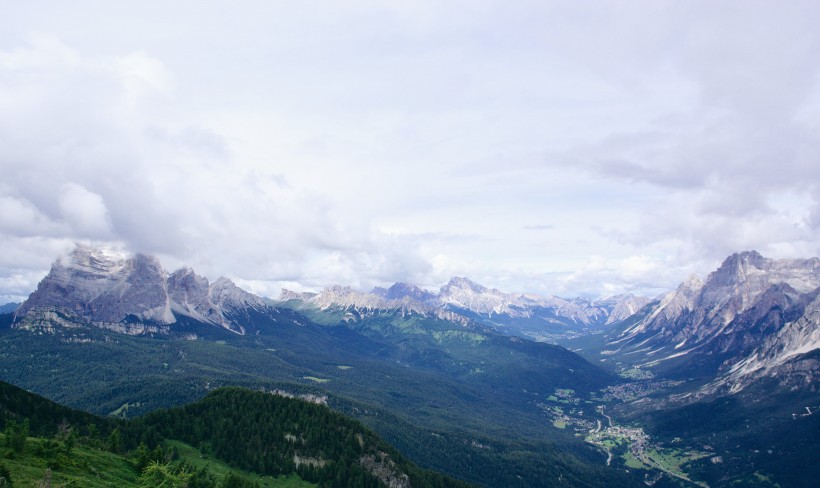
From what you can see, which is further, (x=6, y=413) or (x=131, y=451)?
(x=131, y=451)

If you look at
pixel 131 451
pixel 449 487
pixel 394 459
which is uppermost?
pixel 131 451

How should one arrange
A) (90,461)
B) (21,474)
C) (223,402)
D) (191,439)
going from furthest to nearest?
(223,402)
(191,439)
(90,461)
(21,474)

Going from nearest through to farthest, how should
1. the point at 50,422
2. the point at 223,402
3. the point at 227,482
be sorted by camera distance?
1. the point at 227,482
2. the point at 50,422
3. the point at 223,402

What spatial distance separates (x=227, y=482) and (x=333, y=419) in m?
71.7

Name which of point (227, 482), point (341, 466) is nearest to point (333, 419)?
point (341, 466)

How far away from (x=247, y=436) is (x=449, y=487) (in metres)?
86.8

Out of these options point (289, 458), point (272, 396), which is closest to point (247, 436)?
point (289, 458)

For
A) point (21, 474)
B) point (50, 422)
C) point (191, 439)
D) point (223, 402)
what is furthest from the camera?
point (223, 402)

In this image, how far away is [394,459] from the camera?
180m

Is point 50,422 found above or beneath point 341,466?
above

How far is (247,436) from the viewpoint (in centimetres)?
15825

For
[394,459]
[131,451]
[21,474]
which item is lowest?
[394,459]

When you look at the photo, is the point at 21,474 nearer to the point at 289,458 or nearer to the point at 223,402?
the point at 289,458

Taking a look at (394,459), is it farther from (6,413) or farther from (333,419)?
(6,413)
